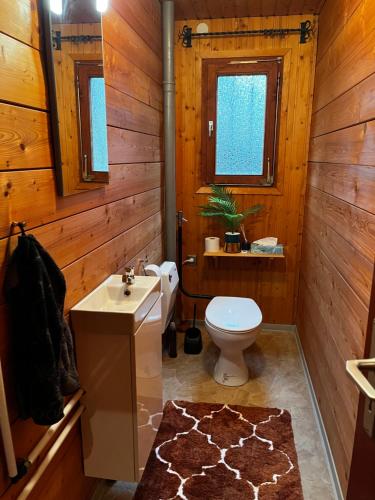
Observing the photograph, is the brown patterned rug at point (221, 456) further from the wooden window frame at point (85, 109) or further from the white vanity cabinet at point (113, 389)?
the wooden window frame at point (85, 109)

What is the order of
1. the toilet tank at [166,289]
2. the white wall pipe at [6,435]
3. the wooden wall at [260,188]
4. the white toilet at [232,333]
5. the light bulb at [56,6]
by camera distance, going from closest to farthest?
1. the white wall pipe at [6,435]
2. the light bulb at [56,6]
3. the white toilet at [232,333]
4. the toilet tank at [166,289]
5. the wooden wall at [260,188]

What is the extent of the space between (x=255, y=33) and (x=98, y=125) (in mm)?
1787

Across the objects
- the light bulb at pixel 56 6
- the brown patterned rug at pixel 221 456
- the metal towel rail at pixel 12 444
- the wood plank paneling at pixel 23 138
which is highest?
the light bulb at pixel 56 6

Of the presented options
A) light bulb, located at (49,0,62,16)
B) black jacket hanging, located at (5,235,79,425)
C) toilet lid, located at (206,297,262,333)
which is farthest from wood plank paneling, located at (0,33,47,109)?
toilet lid, located at (206,297,262,333)

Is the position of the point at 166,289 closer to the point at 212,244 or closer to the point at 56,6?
the point at 212,244

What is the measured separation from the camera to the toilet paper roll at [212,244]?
9.92 feet

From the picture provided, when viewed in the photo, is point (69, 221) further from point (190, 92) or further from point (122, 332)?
point (190, 92)

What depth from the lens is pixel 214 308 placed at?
2.61m

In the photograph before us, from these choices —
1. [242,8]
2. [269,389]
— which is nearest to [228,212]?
[269,389]

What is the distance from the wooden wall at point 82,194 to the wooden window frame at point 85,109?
0.11 metres

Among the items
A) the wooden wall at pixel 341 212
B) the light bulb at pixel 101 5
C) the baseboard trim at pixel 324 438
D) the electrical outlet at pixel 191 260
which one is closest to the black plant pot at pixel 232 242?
the electrical outlet at pixel 191 260

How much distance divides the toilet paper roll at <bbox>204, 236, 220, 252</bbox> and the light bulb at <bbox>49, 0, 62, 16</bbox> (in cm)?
199

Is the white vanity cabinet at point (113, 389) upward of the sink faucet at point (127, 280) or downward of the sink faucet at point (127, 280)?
downward

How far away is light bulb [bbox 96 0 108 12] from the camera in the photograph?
1.61 metres
